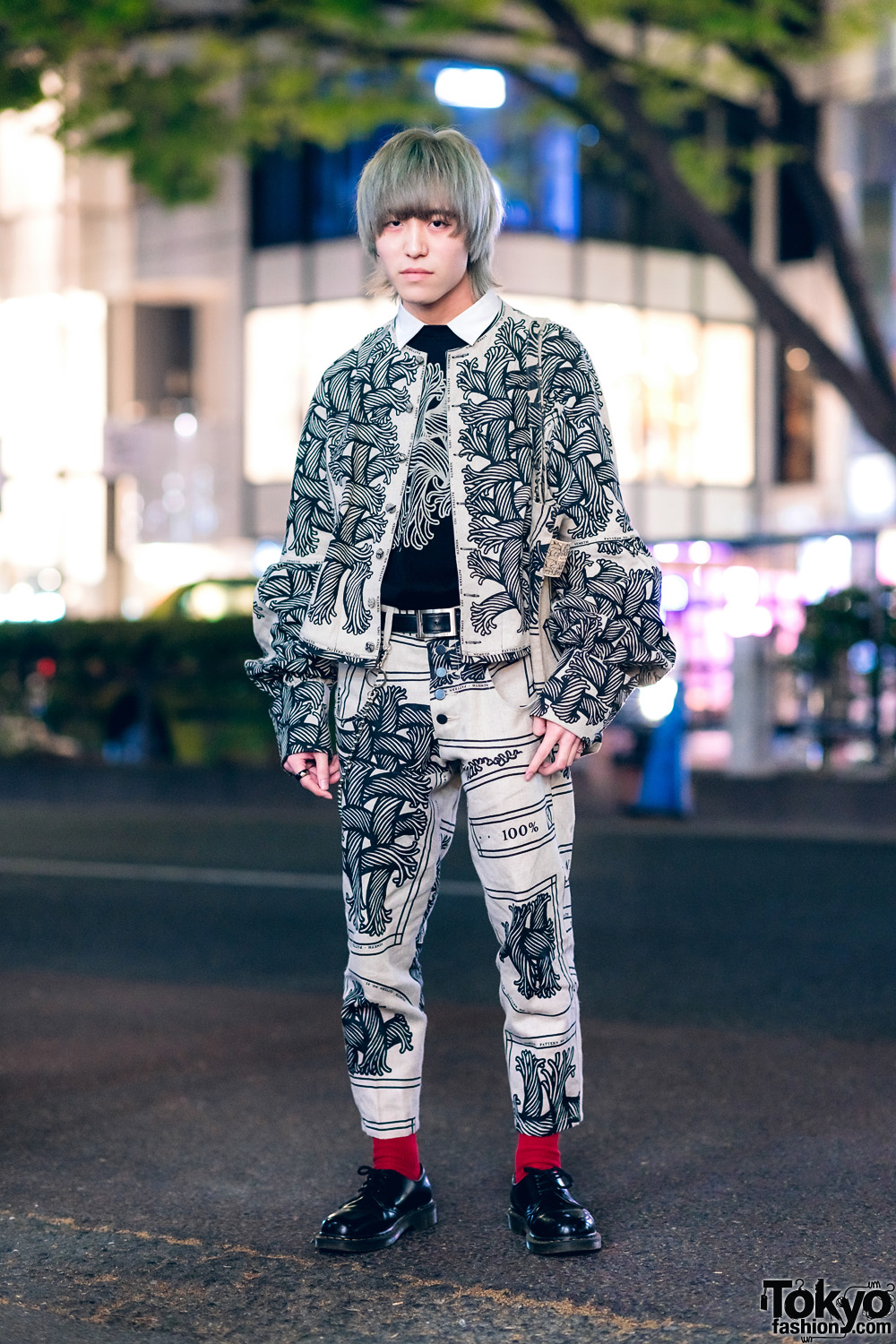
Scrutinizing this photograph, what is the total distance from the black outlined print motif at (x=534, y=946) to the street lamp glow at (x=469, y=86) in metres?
22.2

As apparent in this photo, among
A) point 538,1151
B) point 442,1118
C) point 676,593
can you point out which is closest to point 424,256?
point 538,1151

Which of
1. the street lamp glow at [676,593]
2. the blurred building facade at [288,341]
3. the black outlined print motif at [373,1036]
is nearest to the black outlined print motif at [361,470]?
the black outlined print motif at [373,1036]

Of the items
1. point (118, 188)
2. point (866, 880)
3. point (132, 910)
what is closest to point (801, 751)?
point (866, 880)

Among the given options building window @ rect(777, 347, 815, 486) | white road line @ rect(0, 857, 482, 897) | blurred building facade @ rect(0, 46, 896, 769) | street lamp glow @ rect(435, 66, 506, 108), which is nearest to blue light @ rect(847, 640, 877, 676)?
white road line @ rect(0, 857, 482, 897)

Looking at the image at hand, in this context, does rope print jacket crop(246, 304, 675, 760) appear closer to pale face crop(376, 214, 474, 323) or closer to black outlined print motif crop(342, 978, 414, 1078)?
pale face crop(376, 214, 474, 323)

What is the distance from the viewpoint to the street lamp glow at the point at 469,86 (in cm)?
2405

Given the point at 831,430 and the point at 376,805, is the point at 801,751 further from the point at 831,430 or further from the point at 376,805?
the point at 831,430

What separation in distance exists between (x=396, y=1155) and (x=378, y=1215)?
127 millimetres

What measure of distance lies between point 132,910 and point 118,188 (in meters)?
27.9

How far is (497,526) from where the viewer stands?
3266 mm

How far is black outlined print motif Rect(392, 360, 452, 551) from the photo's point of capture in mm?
3285

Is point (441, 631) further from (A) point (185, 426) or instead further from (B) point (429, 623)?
(A) point (185, 426)

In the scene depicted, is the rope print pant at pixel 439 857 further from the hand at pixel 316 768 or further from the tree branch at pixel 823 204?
the tree branch at pixel 823 204

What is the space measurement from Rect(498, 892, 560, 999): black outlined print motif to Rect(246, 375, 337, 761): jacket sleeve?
0.51 metres
